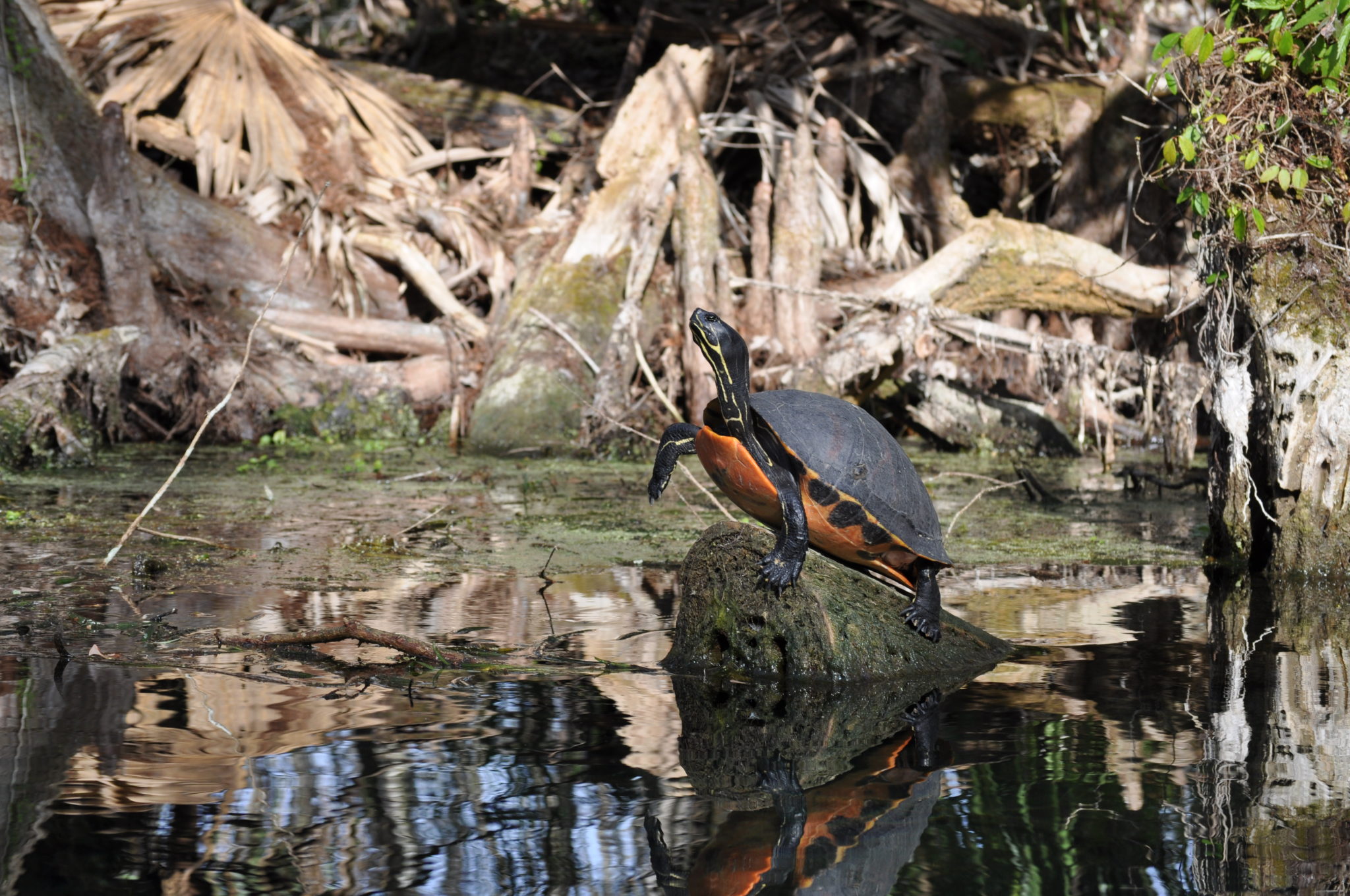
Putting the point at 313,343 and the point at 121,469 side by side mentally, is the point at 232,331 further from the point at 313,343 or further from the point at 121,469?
the point at 121,469

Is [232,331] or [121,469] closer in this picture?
[121,469]

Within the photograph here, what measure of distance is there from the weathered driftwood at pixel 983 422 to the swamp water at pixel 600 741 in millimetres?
5090

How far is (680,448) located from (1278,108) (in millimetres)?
2850

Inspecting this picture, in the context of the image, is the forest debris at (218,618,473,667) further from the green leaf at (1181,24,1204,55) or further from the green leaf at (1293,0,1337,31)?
the green leaf at (1293,0,1337,31)

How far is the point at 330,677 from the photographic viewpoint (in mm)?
3439

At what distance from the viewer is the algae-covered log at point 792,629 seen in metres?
3.62

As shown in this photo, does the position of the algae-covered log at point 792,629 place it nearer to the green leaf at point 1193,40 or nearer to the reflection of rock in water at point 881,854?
the reflection of rock in water at point 881,854

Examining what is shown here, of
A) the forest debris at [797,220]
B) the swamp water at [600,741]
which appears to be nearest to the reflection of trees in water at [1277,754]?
the swamp water at [600,741]

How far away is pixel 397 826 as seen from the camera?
237 centimetres

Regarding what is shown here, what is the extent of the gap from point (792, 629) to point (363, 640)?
126 cm

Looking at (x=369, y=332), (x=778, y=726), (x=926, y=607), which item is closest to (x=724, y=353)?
(x=926, y=607)

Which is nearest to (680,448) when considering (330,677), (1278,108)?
(330,677)

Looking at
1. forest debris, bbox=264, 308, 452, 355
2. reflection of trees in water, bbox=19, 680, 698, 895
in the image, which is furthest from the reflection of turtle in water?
forest debris, bbox=264, 308, 452, 355

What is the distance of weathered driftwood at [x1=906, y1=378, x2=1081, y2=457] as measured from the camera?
10477 millimetres
